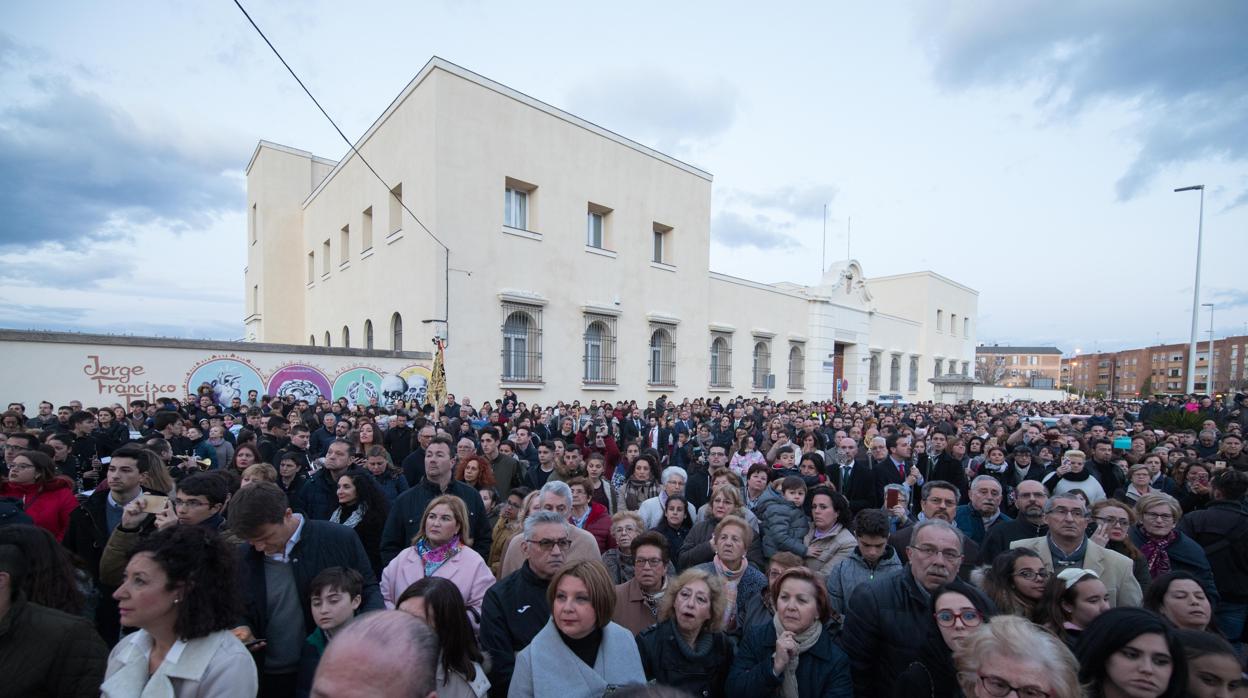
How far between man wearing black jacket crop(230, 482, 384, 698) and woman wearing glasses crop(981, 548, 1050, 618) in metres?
3.53

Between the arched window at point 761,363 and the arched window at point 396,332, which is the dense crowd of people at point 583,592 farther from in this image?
the arched window at point 761,363

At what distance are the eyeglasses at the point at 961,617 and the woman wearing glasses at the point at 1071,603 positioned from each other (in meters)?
0.55

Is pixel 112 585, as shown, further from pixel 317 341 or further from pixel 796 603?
pixel 317 341

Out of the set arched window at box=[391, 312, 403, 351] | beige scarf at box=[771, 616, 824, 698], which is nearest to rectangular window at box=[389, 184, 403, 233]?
arched window at box=[391, 312, 403, 351]

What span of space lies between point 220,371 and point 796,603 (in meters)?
15.4

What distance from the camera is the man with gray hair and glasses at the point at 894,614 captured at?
2877 millimetres

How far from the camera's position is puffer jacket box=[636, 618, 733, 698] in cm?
293

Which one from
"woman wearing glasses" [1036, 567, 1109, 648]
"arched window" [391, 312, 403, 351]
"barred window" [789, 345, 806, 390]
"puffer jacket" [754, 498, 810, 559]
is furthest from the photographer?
"barred window" [789, 345, 806, 390]

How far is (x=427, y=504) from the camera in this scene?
4.28 meters

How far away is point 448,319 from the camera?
1535 centimetres

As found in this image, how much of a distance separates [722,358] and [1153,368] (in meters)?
102

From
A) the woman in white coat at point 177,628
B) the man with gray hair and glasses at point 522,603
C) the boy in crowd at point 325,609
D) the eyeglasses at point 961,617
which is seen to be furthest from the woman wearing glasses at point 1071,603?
the woman in white coat at point 177,628

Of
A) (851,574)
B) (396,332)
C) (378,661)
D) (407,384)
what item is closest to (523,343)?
(407,384)

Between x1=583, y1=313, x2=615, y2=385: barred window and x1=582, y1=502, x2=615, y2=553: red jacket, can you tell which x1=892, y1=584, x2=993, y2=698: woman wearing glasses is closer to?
x1=582, y1=502, x2=615, y2=553: red jacket
